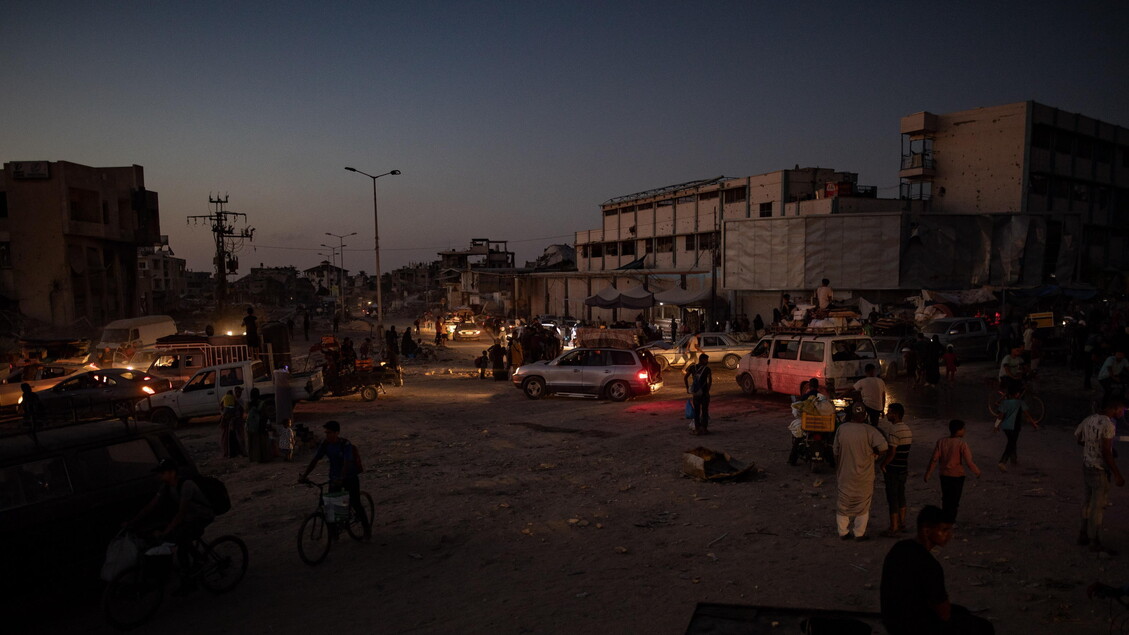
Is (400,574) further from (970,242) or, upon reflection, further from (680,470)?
(970,242)

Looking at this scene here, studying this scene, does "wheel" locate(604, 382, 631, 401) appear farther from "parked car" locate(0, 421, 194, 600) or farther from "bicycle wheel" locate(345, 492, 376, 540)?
"parked car" locate(0, 421, 194, 600)

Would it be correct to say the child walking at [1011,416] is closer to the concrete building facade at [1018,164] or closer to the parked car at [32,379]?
the parked car at [32,379]

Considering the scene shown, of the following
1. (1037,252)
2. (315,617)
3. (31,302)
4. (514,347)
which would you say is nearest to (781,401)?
(514,347)

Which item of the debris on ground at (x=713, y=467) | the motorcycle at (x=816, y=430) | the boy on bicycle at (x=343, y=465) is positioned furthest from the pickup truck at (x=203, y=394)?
the motorcycle at (x=816, y=430)

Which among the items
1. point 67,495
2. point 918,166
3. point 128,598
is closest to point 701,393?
point 128,598

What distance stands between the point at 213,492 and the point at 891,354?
19.4 metres

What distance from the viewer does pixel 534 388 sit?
18.5m

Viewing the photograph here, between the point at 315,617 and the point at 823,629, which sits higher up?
the point at 823,629

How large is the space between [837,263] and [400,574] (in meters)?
29.5

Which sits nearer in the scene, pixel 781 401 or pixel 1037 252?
pixel 781 401

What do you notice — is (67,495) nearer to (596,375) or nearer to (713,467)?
(713,467)

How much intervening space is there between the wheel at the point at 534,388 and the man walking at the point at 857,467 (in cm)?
1179

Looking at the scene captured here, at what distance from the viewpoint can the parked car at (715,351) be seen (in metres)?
23.5

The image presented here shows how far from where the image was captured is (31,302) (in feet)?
130
